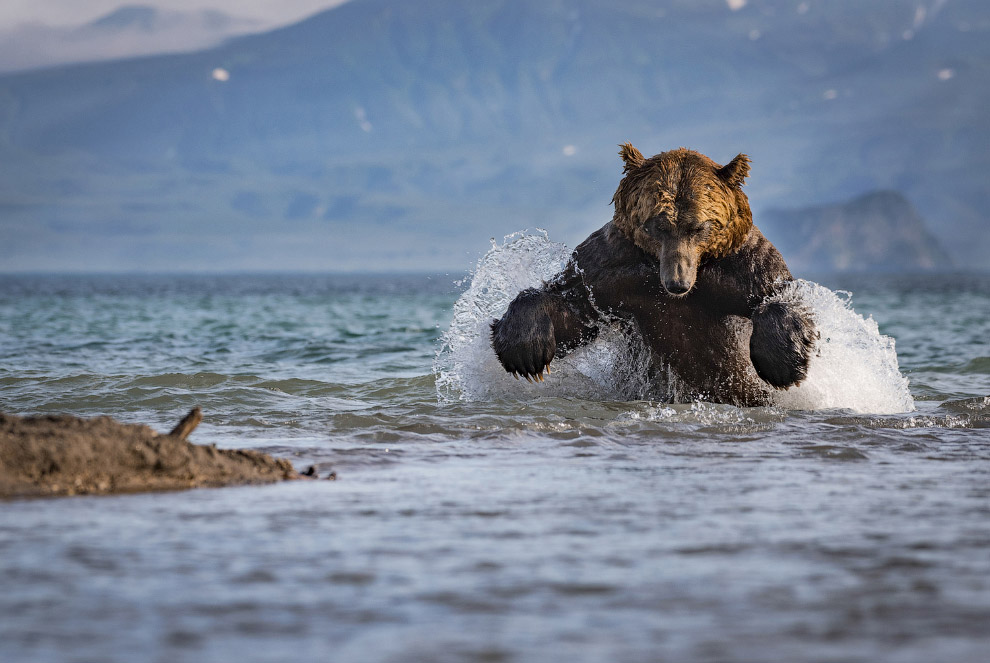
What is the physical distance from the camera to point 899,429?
6.17 metres

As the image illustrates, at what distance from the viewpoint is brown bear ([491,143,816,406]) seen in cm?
618

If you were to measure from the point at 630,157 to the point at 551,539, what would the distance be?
3423 mm

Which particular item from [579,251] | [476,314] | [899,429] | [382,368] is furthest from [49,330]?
[899,429]

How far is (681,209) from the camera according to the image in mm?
6109

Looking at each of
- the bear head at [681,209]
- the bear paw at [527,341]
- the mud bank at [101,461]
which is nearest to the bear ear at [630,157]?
the bear head at [681,209]

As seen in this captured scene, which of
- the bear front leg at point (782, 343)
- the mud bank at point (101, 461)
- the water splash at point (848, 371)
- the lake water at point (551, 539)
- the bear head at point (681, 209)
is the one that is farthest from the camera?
the water splash at point (848, 371)

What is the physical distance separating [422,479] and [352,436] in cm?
151

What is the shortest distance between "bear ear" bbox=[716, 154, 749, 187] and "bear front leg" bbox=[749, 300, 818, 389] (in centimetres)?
74

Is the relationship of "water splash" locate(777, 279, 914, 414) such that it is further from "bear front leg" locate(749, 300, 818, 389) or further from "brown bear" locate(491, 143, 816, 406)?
"bear front leg" locate(749, 300, 818, 389)

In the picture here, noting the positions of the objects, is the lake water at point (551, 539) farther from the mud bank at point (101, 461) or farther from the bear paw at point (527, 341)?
the bear paw at point (527, 341)

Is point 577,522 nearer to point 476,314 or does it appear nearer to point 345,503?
point 345,503

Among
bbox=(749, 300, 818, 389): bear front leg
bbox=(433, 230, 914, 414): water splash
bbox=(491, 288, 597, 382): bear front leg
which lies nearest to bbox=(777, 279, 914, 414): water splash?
bbox=(433, 230, 914, 414): water splash

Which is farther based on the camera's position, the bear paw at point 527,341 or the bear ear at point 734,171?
the bear paw at point 527,341

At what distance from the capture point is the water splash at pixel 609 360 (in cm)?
719
